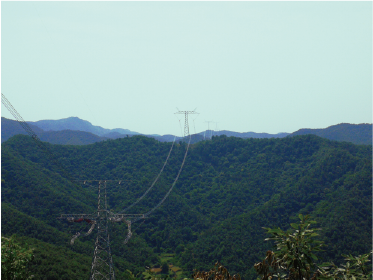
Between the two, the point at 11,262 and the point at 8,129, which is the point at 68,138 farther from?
the point at 11,262

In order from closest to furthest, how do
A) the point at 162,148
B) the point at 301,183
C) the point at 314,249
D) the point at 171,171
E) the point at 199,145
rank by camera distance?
the point at 314,249 < the point at 301,183 < the point at 171,171 < the point at 162,148 < the point at 199,145

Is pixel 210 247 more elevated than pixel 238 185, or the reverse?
pixel 238 185

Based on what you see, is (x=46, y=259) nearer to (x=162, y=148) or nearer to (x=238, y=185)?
(x=238, y=185)

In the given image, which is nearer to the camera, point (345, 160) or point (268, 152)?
point (345, 160)

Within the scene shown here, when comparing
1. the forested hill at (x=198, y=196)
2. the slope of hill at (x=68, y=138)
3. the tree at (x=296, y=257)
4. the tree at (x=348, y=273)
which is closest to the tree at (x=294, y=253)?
the tree at (x=296, y=257)

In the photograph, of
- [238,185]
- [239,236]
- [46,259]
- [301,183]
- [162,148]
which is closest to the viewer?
[46,259]

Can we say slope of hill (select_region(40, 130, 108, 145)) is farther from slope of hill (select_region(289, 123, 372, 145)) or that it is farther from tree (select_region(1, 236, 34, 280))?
tree (select_region(1, 236, 34, 280))

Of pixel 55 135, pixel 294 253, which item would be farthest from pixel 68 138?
pixel 294 253

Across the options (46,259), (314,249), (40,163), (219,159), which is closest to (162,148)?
(219,159)
